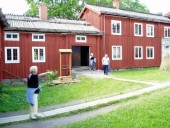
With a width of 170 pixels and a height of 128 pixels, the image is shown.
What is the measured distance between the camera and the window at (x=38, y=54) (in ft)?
79.4

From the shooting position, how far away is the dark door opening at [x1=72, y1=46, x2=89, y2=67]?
3056 centimetres

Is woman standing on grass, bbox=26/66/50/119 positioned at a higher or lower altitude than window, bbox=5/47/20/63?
lower

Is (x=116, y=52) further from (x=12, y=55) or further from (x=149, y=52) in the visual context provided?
(x=12, y=55)

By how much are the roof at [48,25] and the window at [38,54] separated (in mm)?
1732

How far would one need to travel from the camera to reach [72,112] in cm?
1100

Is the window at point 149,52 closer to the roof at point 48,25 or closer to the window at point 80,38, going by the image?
the roof at point 48,25

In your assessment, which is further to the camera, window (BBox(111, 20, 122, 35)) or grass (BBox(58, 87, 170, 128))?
window (BBox(111, 20, 122, 35))

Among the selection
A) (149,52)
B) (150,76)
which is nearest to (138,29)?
(149,52)

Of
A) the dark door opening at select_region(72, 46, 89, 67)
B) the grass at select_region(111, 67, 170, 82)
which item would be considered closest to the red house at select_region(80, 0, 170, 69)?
the dark door opening at select_region(72, 46, 89, 67)

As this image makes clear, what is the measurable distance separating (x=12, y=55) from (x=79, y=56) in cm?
963

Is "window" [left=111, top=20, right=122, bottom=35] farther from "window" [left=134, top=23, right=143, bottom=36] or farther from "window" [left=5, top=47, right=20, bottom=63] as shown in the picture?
"window" [left=5, top=47, right=20, bottom=63]

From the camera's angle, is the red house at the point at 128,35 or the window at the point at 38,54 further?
the red house at the point at 128,35

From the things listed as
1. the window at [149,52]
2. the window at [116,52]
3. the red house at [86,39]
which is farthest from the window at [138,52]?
the window at [116,52]

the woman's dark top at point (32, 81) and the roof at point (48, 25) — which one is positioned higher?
the roof at point (48, 25)
